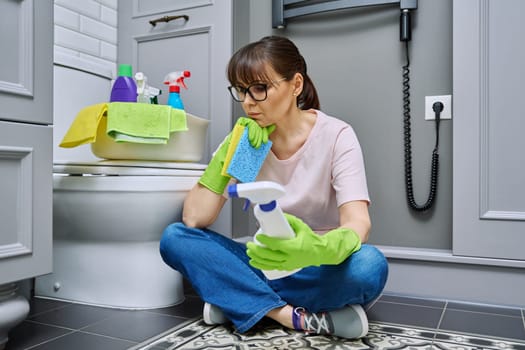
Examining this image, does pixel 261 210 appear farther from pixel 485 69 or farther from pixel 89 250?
pixel 485 69

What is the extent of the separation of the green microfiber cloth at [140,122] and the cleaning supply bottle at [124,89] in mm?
241

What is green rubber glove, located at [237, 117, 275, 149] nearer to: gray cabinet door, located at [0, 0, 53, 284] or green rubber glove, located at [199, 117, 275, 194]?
green rubber glove, located at [199, 117, 275, 194]

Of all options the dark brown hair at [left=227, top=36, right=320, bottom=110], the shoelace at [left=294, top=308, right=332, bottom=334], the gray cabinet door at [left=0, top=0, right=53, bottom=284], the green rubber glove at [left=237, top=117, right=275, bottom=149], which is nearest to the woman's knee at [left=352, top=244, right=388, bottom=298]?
the shoelace at [left=294, top=308, right=332, bottom=334]

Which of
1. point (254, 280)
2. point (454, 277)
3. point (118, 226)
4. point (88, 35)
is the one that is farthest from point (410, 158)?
point (88, 35)

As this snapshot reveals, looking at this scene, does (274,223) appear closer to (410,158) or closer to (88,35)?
(410,158)

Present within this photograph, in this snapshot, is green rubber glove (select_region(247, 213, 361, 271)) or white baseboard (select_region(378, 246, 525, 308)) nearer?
green rubber glove (select_region(247, 213, 361, 271))

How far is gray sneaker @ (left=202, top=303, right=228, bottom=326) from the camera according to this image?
47.2 inches

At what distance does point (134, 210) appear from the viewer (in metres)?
1.34

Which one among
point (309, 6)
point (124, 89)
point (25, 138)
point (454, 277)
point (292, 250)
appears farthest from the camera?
point (309, 6)

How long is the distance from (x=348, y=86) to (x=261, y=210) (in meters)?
1.17

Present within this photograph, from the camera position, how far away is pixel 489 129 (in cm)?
144

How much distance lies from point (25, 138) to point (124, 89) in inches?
24.4

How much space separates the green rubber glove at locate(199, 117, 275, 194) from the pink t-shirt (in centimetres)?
10

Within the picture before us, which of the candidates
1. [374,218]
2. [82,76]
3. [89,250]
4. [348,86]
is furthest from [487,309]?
[82,76]
